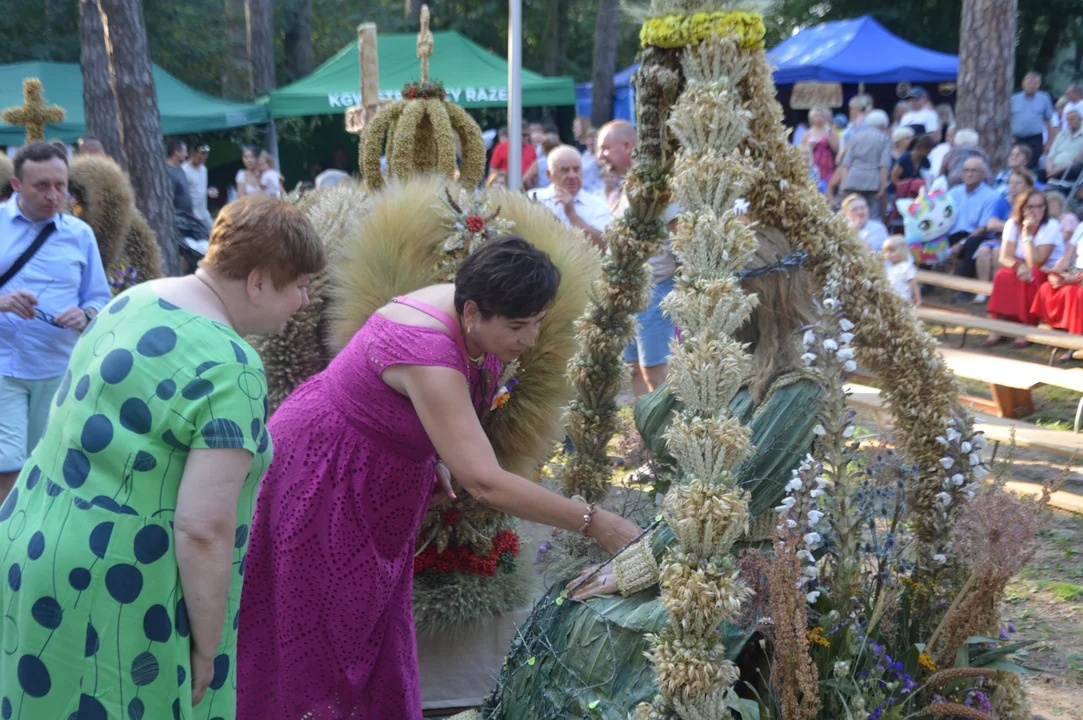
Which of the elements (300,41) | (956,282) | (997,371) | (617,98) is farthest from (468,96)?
(300,41)

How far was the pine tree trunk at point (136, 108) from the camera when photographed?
946 cm

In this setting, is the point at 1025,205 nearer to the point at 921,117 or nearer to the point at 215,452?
the point at 921,117

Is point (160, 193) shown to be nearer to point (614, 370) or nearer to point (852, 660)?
point (614, 370)

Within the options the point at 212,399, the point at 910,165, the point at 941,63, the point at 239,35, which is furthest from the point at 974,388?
the point at 239,35

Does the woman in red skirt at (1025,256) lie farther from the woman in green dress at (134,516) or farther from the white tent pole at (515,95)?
the woman in green dress at (134,516)

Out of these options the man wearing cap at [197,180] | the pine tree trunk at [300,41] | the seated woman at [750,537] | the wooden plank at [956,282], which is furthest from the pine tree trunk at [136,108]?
the pine tree trunk at [300,41]

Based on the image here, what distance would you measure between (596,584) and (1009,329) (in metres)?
6.01

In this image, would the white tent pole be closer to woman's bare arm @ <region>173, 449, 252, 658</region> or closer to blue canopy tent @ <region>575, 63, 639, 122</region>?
woman's bare arm @ <region>173, 449, 252, 658</region>

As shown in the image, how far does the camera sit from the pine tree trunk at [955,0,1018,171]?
11.4 m

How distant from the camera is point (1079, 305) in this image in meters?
7.31

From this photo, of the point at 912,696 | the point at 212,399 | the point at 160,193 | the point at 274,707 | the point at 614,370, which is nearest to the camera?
the point at 212,399

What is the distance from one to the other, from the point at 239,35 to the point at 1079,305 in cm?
2155

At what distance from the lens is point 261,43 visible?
22.2 metres

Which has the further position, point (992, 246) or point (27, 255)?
point (992, 246)
